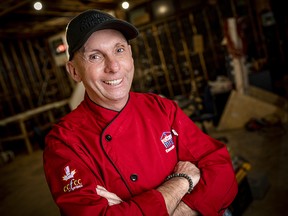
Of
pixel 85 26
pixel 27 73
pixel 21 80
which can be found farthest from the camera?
pixel 27 73

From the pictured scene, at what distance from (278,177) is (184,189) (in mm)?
2796

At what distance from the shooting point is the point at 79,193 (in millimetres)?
1205

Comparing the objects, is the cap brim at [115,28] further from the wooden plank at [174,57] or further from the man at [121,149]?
the wooden plank at [174,57]

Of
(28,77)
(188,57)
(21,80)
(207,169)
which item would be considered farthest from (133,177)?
(28,77)

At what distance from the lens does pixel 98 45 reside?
1442 mm

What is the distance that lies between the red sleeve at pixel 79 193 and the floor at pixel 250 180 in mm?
2259

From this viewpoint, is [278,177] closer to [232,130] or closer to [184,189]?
[232,130]

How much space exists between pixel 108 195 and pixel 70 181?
0.67ft

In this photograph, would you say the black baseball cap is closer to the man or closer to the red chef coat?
the man

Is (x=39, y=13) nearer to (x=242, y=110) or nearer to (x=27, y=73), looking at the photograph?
(x=27, y=73)

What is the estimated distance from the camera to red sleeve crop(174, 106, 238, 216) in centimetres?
141

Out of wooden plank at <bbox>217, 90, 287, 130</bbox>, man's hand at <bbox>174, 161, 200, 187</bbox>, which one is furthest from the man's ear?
wooden plank at <bbox>217, 90, 287, 130</bbox>

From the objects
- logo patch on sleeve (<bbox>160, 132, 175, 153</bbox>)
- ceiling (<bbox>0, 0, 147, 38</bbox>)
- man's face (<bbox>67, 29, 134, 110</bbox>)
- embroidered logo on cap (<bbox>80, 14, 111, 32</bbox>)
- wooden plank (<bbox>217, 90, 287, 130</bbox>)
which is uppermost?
ceiling (<bbox>0, 0, 147, 38</bbox>)

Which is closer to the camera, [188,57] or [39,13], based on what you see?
[39,13]
